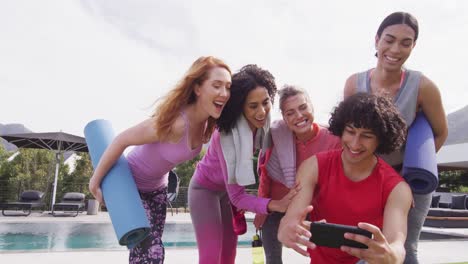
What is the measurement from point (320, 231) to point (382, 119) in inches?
29.2

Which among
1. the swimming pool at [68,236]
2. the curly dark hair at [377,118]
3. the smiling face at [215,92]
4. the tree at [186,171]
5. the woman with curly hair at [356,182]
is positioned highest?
the smiling face at [215,92]

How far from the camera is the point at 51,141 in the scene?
14.8 meters

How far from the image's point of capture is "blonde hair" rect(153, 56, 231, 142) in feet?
8.32

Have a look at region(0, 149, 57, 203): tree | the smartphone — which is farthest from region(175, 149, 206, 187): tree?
the smartphone

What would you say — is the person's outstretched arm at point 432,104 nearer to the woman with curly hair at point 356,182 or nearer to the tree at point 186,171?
the woman with curly hair at point 356,182

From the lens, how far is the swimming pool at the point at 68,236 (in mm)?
8875

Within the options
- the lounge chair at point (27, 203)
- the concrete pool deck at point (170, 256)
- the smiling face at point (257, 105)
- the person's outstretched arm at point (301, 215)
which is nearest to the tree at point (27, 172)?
the lounge chair at point (27, 203)

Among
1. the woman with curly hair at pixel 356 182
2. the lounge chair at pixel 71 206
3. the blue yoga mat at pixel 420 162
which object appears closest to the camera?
the woman with curly hair at pixel 356 182

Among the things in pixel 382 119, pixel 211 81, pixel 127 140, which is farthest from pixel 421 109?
pixel 127 140

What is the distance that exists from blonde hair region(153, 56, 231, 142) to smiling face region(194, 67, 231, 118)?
2.1 inches

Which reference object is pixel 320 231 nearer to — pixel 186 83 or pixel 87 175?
pixel 186 83

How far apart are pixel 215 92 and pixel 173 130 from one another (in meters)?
0.39

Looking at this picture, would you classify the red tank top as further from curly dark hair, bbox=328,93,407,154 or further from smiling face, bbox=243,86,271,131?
smiling face, bbox=243,86,271,131

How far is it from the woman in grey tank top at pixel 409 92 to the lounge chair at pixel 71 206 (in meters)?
13.6
